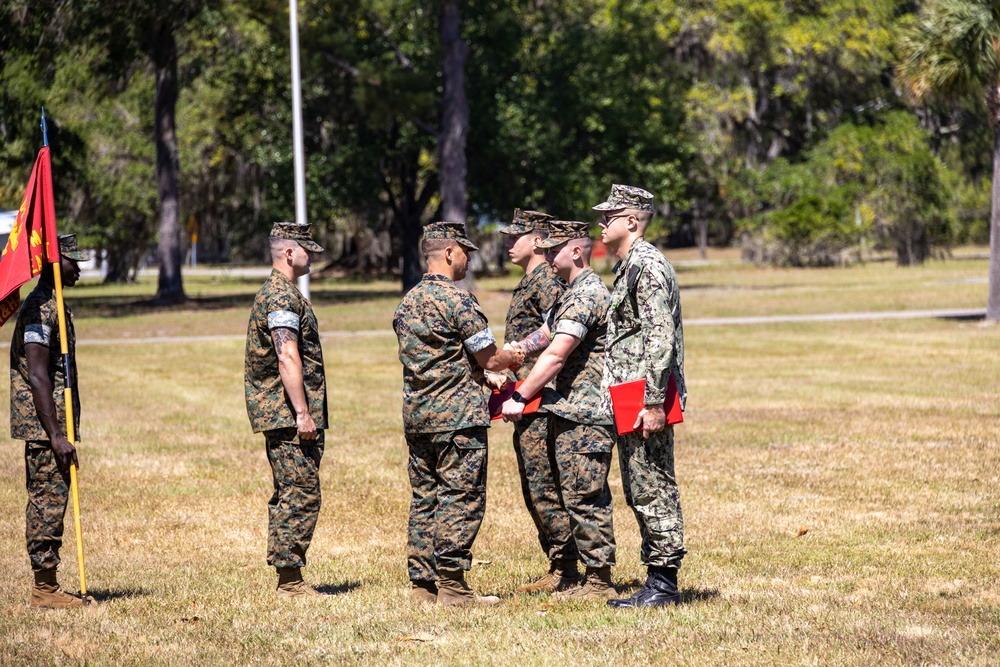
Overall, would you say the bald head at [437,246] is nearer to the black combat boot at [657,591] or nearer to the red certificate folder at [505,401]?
the red certificate folder at [505,401]

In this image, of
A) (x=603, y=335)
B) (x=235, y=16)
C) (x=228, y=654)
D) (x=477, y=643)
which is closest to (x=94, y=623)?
(x=228, y=654)

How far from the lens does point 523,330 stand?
773 centimetres

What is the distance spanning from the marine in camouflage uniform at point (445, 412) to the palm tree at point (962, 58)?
766 inches

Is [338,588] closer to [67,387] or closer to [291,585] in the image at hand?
[291,585]

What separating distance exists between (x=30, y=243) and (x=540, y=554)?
366cm

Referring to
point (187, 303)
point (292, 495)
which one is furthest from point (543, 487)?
point (187, 303)

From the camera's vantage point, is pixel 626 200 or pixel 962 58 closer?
pixel 626 200

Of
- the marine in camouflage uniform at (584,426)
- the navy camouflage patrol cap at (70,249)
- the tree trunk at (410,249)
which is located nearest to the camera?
the marine in camouflage uniform at (584,426)

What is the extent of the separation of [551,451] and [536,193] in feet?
106

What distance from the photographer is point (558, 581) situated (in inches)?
290

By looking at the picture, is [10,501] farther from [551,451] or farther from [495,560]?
[551,451]

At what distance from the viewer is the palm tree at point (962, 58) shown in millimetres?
23625

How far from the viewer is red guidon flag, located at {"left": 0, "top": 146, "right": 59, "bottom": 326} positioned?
23.3ft

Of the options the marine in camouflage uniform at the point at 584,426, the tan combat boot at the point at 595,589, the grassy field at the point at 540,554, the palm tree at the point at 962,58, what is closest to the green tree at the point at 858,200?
the palm tree at the point at 962,58
